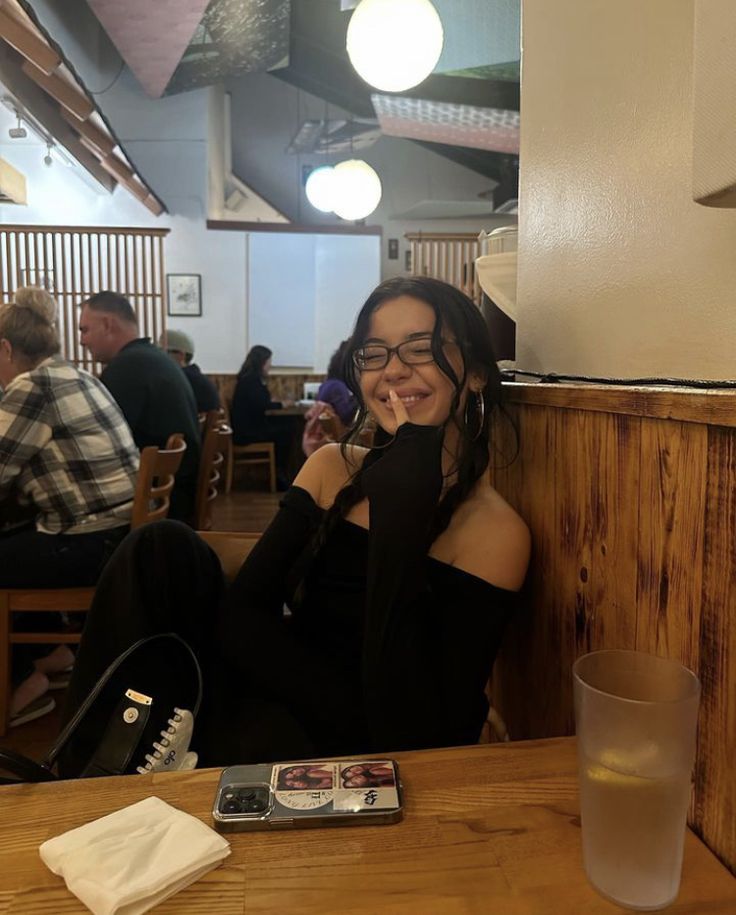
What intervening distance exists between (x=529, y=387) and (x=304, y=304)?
23.5ft

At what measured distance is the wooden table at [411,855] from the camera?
592 mm

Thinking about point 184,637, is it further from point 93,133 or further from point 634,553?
point 93,133

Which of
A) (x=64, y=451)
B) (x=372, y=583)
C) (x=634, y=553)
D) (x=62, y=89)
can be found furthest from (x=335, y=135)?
(x=634, y=553)

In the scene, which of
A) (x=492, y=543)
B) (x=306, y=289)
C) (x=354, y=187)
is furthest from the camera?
(x=306, y=289)

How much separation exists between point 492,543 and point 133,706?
0.62 meters

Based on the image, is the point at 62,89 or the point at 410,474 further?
the point at 62,89

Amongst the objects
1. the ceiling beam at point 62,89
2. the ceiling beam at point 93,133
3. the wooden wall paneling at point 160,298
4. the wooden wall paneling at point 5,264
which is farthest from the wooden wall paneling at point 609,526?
the wooden wall paneling at point 5,264

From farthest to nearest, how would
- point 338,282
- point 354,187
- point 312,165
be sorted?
point 312,165 → point 338,282 → point 354,187

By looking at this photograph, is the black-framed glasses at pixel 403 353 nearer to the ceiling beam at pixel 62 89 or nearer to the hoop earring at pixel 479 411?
the hoop earring at pixel 479 411

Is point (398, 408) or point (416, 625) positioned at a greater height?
point (398, 408)

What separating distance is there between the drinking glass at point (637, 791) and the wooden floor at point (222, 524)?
6.48ft

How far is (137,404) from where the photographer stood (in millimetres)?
3293

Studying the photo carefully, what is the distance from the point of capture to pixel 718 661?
27.2 inches

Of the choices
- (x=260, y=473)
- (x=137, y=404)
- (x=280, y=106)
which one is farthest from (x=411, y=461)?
(x=280, y=106)
